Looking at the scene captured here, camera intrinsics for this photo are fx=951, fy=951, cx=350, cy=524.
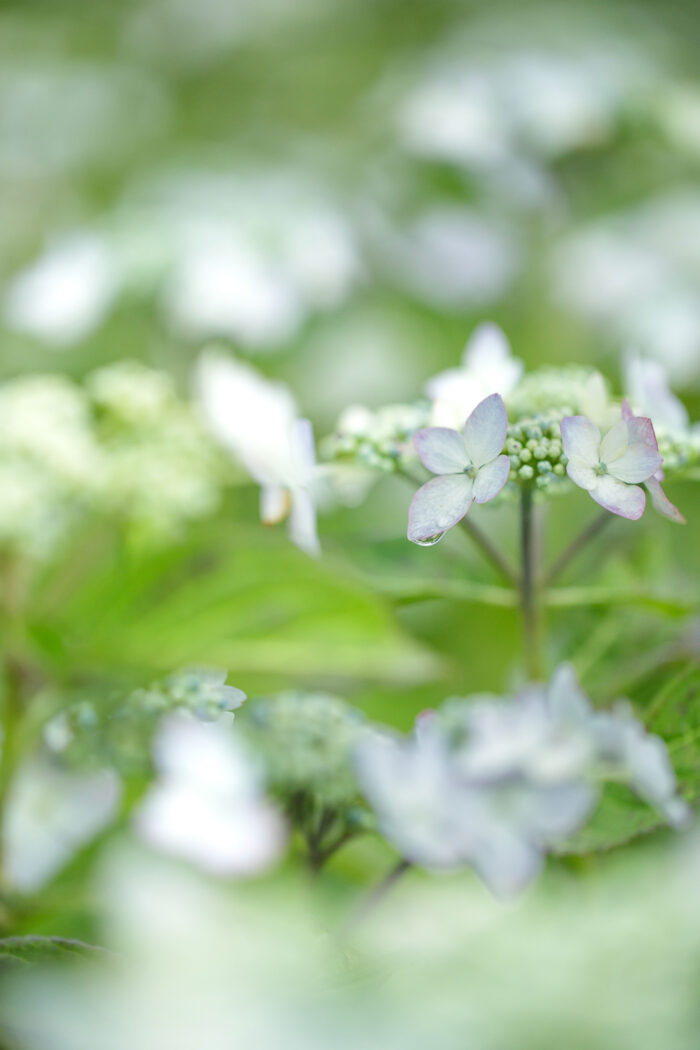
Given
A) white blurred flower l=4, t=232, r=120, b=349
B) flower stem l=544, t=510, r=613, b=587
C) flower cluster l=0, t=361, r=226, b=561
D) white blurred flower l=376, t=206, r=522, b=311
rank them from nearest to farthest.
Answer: flower stem l=544, t=510, r=613, b=587, flower cluster l=0, t=361, r=226, b=561, white blurred flower l=4, t=232, r=120, b=349, white blurred flower l=376, t=206, r=522, b=311

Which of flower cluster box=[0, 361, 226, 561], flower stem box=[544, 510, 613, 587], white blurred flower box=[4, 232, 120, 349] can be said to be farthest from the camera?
white blurred flower box=[4, 232, 120, 349]

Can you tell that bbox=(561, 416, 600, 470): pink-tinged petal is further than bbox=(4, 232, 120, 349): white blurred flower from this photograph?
No

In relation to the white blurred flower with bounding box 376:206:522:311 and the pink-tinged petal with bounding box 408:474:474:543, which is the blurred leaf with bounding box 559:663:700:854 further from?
the white blurred flower with bounding box 376:206:522:311

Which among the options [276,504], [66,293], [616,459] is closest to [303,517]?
[276,504]

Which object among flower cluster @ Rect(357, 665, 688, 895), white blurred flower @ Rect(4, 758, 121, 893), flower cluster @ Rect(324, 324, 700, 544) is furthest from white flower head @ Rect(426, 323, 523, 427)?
white blurred flower @ Rect(4, 758, 121, 893)

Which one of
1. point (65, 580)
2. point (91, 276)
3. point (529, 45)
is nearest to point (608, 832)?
point (65, 580)

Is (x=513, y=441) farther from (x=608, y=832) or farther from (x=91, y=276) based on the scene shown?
(x=91, y=276)

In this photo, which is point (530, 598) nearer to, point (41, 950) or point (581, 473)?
point (581, 473)

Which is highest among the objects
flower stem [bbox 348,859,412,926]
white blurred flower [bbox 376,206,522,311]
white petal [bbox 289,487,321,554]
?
white blurred flower [bbox 376,206,522,311]
